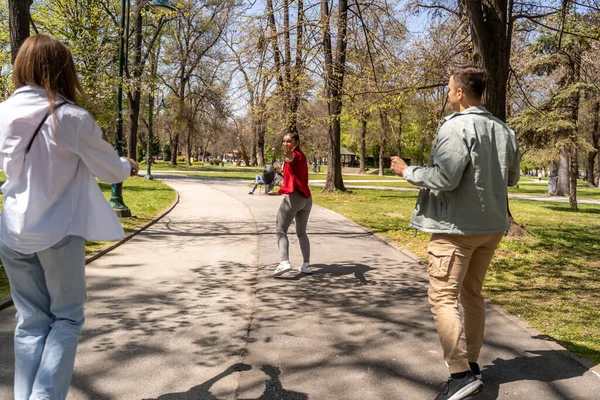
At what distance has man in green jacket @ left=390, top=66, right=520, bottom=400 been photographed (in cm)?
312

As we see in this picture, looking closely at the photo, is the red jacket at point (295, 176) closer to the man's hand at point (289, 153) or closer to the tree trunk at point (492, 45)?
the man's hand at point (289, 153)

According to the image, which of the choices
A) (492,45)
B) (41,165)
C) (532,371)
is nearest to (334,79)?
(492,45)

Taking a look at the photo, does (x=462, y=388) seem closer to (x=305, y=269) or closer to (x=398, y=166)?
(x=398, y=166)

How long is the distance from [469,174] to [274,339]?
6.94 feet

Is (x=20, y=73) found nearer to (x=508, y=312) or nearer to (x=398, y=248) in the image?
(x=508, y=312)

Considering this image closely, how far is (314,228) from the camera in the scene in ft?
37.0

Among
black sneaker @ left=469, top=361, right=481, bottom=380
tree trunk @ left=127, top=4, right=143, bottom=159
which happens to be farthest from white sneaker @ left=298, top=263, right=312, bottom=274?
tree trunk @ left=127, top=4, right=143, bottom=159

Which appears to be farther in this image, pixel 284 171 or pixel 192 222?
pixel 192 222

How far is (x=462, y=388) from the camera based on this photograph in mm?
3094

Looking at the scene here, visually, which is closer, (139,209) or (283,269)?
(283,269)

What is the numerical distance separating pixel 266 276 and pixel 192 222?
570 cm

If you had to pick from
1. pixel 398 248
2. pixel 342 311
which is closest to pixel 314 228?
pixel 398 248

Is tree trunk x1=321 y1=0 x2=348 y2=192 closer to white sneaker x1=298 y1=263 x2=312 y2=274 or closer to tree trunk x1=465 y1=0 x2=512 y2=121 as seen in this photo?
tree trunk x1=465 y1=0 x2=512 y2=121

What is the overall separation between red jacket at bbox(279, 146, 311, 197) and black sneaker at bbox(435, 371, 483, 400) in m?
3.58
